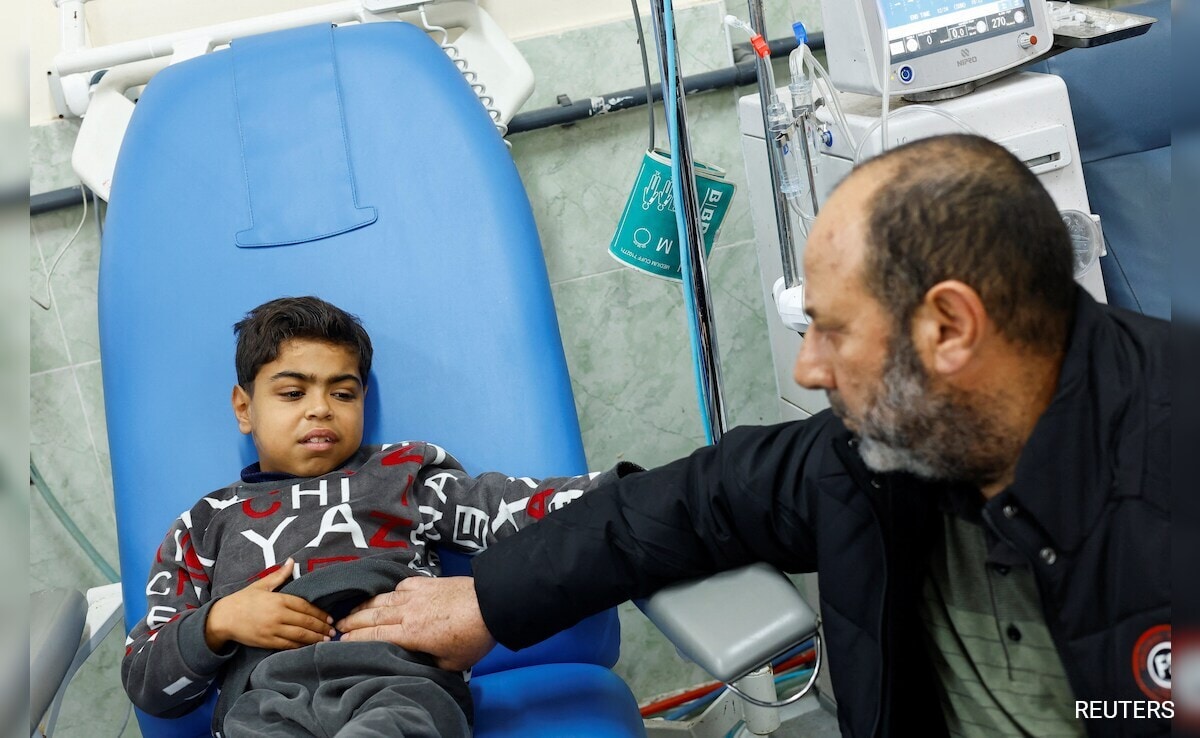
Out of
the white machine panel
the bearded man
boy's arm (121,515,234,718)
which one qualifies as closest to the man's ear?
the bearded man

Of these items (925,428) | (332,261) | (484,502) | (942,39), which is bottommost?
(484,502)

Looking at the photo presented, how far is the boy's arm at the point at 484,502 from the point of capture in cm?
148

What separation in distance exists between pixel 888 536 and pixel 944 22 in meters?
0.92

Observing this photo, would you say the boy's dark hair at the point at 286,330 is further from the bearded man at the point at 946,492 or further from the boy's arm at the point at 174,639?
the bearded man at the point at 946,492

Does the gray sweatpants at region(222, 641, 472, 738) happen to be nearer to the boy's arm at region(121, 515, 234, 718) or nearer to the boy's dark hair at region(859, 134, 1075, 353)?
the boy's arm at region(121, 515, 234, 718)

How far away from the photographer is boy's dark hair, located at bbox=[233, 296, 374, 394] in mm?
1517

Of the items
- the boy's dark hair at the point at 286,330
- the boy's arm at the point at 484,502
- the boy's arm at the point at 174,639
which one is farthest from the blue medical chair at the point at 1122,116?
the boy's arm at the point at 174,639

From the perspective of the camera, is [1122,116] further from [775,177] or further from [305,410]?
[305,410]

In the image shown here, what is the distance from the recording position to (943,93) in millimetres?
1736

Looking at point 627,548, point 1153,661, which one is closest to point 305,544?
point 627,548

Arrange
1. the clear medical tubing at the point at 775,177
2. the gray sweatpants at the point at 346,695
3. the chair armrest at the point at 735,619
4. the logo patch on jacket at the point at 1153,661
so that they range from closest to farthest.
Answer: the logo patch on jacket at the point at 1153,661
the chair armrest at the point at 735,619
the gray sweatpants at the point at 346,695
the clear medical tubing at the point at 775,177

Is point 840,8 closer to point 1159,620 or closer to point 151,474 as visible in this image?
point 1159,620

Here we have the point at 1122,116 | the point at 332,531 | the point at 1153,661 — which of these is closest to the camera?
the point at 1153,661

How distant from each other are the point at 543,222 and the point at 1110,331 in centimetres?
135
